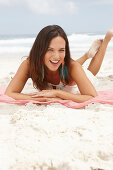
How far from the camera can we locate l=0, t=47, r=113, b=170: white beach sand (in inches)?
62.0

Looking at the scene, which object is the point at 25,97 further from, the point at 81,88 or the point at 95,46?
the point at 95,46

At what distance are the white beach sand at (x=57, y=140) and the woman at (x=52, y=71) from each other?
0.56 metres

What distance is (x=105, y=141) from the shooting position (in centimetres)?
183

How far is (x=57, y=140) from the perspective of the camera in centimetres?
187

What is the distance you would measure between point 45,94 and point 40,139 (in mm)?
1206

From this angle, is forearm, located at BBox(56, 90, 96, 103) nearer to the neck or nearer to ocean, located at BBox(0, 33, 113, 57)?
the neck

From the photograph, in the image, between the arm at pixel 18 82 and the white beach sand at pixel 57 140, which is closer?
the white beach sand at pixel 57 140

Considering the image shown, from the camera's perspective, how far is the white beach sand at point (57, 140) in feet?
5.17

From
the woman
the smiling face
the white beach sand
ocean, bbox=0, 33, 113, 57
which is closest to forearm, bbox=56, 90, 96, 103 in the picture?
the woman

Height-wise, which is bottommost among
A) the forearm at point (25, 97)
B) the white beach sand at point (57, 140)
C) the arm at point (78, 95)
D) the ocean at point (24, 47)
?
the white beach sand at point (57, 140)

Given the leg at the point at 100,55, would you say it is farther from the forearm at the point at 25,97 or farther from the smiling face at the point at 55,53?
the forearm at the point at 25,97

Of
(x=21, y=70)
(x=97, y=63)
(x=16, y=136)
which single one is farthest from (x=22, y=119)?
(x=97, y=63)

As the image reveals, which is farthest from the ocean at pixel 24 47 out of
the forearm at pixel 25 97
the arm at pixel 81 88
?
the forearm at pixel 25 97

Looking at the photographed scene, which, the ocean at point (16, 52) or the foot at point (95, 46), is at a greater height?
the foot at point (95, 46)
